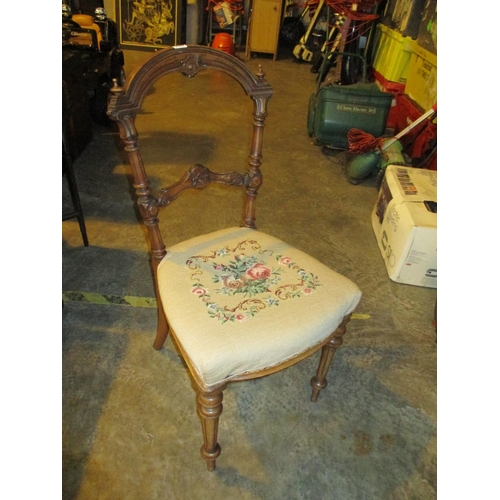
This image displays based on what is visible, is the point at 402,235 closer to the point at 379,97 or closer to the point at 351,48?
the point at 379,97

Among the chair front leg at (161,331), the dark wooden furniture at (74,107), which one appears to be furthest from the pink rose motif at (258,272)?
the dark wooden furniture at (74,107)

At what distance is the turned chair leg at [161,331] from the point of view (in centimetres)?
133

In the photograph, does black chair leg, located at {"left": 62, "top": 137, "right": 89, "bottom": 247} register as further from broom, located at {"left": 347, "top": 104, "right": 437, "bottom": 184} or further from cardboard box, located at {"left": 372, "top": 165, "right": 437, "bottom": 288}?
broom, located at {"left": 347, "top": 104, "right": 437, "bottom": 184}

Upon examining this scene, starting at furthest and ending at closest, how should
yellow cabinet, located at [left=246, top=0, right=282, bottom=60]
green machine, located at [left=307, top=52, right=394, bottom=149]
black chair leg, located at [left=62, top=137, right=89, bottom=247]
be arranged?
yellow cabinet, located at [left=246, top=0, right=282, bottom=60] → green machine, located at [left=307, top=52, right=394, bottom=149] → black chair leg, located at [left=62, top=137, right=89, bottom=247]

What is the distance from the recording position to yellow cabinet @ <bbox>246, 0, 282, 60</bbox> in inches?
207

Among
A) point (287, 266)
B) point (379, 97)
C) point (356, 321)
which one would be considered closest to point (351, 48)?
point (379, 97)

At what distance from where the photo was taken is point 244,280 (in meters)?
1.07

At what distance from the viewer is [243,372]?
0.94 m

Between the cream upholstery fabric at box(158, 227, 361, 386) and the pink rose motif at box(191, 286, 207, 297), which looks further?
the pink rose motif at box(191, 286, 207, 297)

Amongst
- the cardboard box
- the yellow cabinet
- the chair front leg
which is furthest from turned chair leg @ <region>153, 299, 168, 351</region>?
the yellow cabinet

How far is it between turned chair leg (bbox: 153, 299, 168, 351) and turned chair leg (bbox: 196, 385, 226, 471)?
394 millimetres

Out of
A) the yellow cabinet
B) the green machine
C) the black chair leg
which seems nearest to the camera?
the black chair leg

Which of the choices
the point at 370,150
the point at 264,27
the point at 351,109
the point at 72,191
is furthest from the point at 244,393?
the point at 264,27

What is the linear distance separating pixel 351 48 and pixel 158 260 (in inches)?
160
